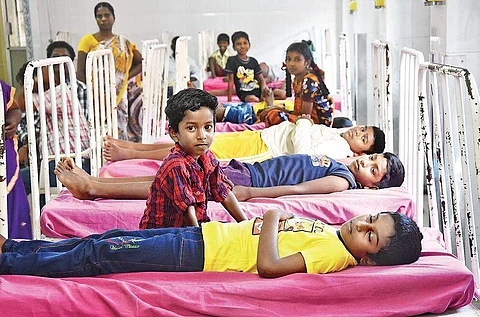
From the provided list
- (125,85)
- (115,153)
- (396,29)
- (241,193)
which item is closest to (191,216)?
(241,193)

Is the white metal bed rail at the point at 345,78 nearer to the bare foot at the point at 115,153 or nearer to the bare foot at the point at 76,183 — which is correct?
the bare foot at the point at 115,153

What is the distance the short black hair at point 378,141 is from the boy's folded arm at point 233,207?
1239 mm

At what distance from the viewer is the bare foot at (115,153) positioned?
150 inches

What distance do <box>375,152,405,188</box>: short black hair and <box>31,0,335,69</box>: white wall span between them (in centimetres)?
444

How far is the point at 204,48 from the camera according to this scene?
24.3ft

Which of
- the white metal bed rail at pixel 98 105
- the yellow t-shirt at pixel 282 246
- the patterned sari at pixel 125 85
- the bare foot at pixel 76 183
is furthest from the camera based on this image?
the patterned sari at pixel 125 85

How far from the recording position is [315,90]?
14.6 ft

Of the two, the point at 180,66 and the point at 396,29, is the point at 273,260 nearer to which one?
the point at 396,29

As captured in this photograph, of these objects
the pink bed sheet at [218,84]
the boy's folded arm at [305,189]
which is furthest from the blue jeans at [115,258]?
the pink bed sheet at [218,84]

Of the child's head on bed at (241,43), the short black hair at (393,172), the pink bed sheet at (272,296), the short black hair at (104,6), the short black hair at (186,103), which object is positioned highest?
the short black hair at (104,6)

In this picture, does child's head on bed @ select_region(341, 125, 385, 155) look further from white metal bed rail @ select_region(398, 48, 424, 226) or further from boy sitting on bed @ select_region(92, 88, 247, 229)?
boy sitting on bed @ select_region(92, 88, 247, 229)

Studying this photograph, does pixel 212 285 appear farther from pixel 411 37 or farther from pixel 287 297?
pixel 411 37

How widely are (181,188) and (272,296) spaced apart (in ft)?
1.99

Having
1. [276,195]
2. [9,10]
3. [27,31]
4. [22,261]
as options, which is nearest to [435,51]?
[276,195]
